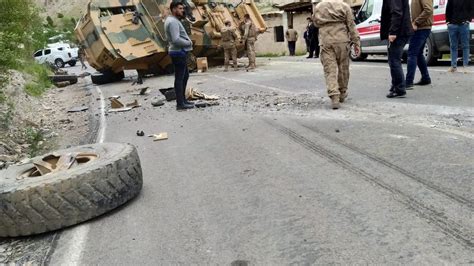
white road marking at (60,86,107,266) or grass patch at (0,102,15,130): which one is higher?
grass patch at (0,102,15,130)

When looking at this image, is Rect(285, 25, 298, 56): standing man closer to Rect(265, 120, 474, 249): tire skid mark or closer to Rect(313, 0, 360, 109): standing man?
Rect(313, 0, 360, 109): standing man

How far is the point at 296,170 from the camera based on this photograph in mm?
4180

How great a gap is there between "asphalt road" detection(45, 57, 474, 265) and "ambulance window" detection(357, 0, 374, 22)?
8.40 meters

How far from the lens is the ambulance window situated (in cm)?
1446

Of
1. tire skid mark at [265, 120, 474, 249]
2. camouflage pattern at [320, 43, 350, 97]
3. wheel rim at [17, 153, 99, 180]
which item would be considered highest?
camouflage pattern at [320, 43, 350, 97]

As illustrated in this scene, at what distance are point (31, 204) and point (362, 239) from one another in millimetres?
2213

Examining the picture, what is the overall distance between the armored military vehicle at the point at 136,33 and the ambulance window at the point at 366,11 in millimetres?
4506

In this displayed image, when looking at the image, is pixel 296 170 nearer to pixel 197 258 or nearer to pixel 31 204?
pixel 197 258

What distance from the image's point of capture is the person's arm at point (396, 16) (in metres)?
7.08

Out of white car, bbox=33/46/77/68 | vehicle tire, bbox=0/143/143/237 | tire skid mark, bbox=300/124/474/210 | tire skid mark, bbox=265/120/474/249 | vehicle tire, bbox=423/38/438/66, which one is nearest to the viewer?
tire skid mark, bbox=265/120/474/249

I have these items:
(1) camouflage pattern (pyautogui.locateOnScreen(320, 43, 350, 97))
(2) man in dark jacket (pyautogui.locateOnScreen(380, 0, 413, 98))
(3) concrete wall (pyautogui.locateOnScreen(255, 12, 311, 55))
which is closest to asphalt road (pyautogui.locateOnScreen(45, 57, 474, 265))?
(1) camouflage pattern (pyautogui.locateOnScreen(320, 43, 350, 97))

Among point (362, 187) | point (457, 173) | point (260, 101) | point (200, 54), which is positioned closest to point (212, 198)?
point (362, 187)

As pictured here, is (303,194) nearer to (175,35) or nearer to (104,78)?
(175,35)

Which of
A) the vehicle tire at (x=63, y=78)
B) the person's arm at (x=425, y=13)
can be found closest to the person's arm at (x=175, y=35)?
the person's arm at (x=425, y=13)
